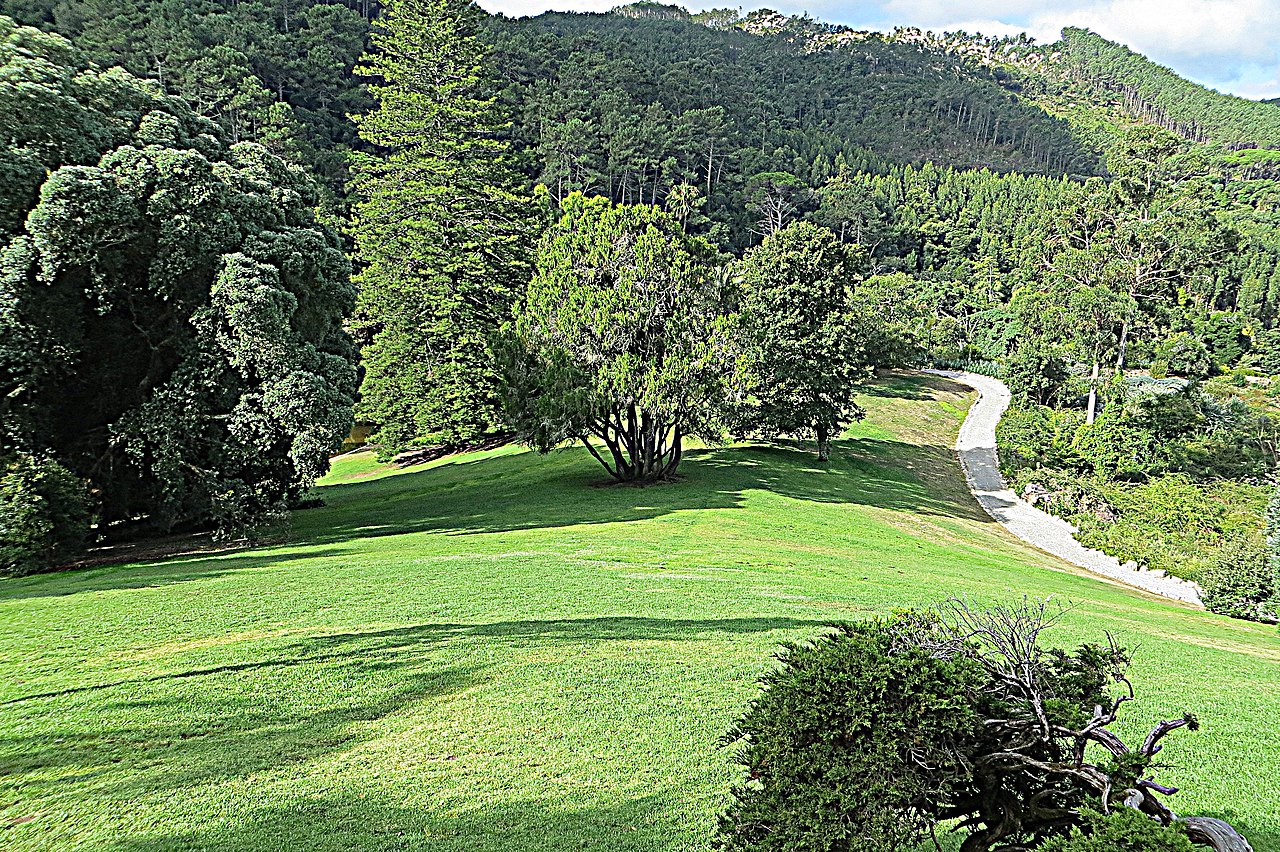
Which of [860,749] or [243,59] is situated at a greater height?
[243,59]

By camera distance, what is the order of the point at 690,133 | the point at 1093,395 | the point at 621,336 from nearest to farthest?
the point at 621,336
the point at 1093,395
the point at 690,133

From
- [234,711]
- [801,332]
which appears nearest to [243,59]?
[801,332]

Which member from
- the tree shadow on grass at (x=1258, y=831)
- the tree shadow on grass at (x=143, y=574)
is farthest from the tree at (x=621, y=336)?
the tree shadow on grass at (x=1258, y=831)

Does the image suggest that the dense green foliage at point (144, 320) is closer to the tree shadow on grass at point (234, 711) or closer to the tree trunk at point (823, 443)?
the tree shadow on grass at point (234, 711)

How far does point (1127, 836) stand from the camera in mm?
2828

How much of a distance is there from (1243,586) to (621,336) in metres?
18.3

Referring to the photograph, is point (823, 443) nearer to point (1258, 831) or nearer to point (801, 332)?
point (801, 332)

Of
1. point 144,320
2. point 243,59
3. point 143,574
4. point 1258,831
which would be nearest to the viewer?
point 1258,831

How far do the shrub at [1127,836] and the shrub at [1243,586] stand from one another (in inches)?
774

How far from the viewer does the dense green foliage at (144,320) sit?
16.0 m

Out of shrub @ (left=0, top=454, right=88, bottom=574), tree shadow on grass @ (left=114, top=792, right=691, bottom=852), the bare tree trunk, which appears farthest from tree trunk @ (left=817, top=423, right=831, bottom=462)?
the bare tree trunk

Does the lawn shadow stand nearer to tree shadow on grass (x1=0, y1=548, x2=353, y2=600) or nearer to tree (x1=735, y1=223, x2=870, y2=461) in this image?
tree shadow on grass (x1=0, y1=548, x2=353, y2=600)

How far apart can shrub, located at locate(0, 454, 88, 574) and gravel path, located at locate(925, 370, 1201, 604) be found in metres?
26.8

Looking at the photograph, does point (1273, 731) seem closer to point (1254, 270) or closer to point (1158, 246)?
point (1158, 246)
